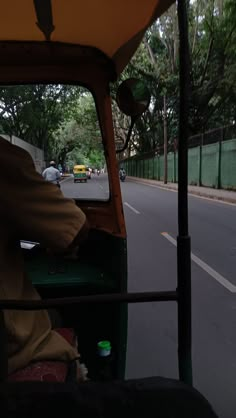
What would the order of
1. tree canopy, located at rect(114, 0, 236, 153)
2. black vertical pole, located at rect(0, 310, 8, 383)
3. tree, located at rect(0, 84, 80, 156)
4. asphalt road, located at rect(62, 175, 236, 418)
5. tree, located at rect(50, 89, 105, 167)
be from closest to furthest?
black vertical pole, located at rect(0, 310, 8, 383) < tree, located at rect(0, 84, 80, 156) < tree, located at rect(50, 89, 105, 167) < asphalt road, located at rect(62, 175, 236, 418) < tree canopy, located at rect(114, 0, 236, 153)

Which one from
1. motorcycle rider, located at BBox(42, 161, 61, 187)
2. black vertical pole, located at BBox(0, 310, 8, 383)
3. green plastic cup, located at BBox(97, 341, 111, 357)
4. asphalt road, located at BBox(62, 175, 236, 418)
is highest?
motorcycle rider, located at BBox(42, 161, 61, 187)

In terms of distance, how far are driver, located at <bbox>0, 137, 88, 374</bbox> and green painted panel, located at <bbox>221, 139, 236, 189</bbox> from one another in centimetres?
2134

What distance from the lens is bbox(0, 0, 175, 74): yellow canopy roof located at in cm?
200

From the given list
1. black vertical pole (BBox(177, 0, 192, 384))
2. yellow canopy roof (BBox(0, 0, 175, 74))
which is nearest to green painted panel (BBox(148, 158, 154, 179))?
yellow canopy roof (BBox(0, 0, 175, 74))

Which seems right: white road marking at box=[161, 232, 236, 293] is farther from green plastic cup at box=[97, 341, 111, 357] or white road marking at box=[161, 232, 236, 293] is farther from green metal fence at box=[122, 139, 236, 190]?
green metal fence at box=[122, 139, 236, 190]

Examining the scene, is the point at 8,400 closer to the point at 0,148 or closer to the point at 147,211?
the point at 0,148

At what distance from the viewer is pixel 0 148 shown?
64.3 inches

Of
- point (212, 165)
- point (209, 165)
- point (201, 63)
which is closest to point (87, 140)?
point (212, 165)

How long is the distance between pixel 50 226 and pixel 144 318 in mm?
3573

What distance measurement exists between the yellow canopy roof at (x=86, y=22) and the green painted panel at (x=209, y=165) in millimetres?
23022

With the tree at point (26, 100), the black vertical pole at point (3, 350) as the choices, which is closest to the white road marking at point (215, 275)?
the tree at point (26, 100)

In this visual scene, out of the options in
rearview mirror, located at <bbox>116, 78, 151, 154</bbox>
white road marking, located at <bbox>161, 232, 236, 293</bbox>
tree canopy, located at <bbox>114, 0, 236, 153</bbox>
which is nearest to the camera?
rearview mirror, located at <bbox>116, 78, 151, 154</bbox>

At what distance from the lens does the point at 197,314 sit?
16.5 feet

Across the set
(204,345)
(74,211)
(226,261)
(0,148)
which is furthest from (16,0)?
(226,261)
